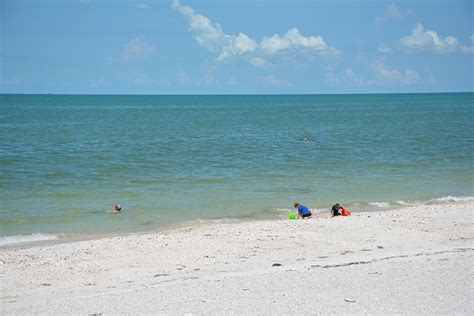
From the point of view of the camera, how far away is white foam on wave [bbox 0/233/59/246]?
16.5 m

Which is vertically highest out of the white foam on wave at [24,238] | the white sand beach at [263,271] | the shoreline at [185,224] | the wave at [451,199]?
the white sand beach at [263,271]

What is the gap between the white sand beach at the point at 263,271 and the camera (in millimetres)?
9492

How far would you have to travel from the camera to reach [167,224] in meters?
18.7

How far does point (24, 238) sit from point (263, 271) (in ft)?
28.3

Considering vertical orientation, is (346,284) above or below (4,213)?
above

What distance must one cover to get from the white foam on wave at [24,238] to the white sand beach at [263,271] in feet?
4.13

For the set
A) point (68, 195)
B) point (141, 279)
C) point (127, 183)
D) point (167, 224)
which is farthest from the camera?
point (127, 183)

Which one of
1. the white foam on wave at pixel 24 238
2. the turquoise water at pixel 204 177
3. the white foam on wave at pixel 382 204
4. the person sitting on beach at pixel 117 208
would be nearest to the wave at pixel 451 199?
the turquoise water at pixel 204 177

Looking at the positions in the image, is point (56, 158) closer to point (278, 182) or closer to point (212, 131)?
point (278, 182)

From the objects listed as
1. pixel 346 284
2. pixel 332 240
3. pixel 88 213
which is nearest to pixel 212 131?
pixel 88 213

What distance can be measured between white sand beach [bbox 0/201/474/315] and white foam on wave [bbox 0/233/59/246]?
126 cm

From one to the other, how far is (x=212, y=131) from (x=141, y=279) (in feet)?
156

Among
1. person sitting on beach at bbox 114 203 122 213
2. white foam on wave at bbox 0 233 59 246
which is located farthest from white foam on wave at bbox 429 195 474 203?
white foam on wave at bbox 0 233 59 246

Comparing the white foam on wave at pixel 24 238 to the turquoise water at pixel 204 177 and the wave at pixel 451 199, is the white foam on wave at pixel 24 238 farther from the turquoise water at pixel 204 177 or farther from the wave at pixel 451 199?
the wave at pixel 451 199
